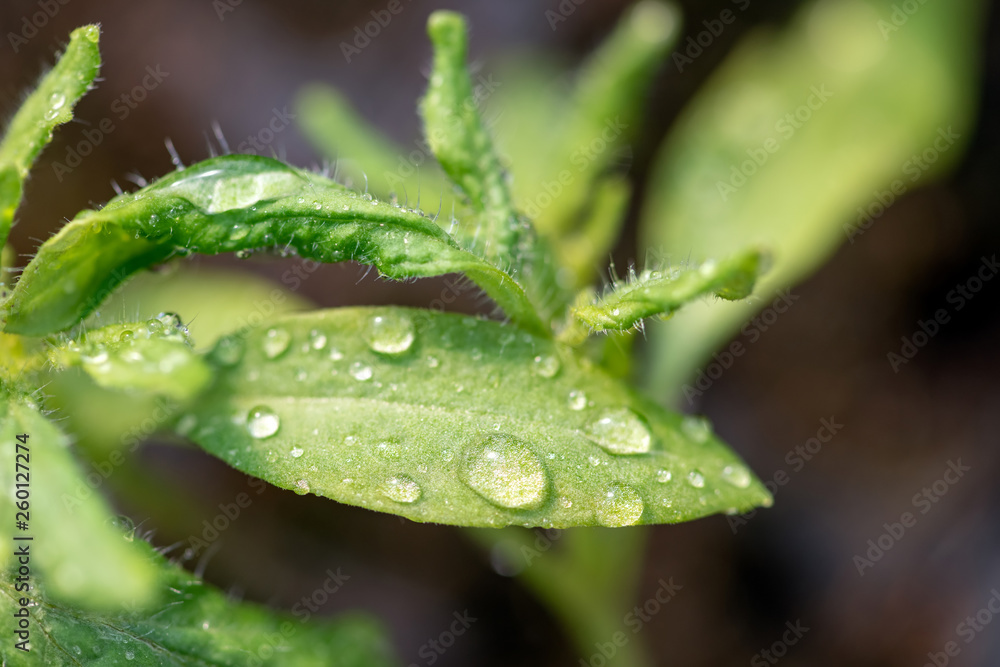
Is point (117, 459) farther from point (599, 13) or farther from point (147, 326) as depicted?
point (599, 13)

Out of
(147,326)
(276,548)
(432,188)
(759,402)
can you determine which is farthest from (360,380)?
(759,402)

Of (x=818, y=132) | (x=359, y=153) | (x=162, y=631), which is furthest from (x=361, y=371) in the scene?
(x=818, y=132)

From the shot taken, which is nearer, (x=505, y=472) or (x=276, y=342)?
(x=505, y=472)

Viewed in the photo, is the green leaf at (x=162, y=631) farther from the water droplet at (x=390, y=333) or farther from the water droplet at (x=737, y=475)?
the water droplet at (x=737, y=475)

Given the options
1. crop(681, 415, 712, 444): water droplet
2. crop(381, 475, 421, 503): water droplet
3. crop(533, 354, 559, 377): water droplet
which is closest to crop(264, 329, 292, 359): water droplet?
crop(381, 475, 421, 503): water droplet

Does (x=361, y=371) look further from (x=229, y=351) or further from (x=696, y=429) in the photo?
(x=696, y=429)
